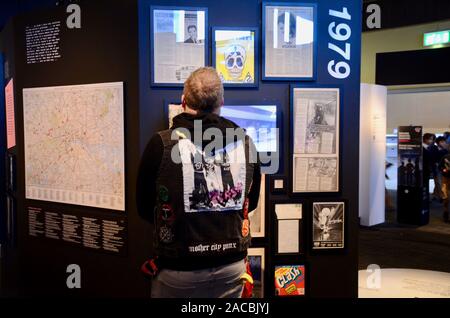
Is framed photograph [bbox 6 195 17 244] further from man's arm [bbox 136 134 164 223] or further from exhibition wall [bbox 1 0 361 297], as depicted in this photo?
man's arm [bbox 136 134 164 223]

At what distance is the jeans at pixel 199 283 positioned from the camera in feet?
5.43

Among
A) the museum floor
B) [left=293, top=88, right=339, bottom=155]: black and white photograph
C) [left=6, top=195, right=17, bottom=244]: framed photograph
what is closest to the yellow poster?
[left=293, top=88, right=339, bottom=155]: black and white photograph

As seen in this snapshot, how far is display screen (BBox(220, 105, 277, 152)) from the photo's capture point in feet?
9.11

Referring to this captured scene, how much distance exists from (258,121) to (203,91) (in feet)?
3.87

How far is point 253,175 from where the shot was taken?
1.86m

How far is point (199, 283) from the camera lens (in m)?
1.66

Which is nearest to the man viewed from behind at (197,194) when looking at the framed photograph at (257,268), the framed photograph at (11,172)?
the framed photograph at (257,268)

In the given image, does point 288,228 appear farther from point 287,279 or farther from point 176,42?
point 176,42

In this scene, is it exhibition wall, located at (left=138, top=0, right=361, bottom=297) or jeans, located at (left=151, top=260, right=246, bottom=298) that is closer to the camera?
jeans, located at (left=151, top=260, right=246, bottom=298)

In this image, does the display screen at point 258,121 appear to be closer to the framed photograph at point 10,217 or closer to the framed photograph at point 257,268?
the framed photograph at point 257,268

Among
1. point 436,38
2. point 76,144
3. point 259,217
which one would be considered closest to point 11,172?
point 76,144

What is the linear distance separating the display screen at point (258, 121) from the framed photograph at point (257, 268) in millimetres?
696
